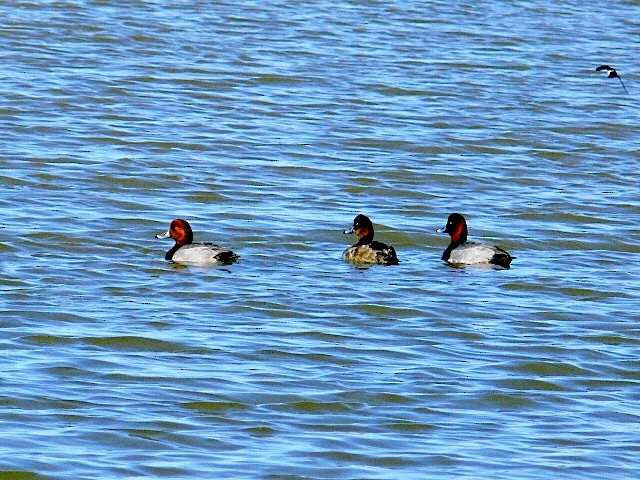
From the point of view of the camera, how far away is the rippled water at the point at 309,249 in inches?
337

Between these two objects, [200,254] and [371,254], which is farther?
[371,254]

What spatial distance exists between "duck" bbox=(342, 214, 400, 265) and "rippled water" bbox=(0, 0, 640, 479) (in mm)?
108

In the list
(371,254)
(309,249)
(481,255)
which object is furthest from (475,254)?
(309,249)

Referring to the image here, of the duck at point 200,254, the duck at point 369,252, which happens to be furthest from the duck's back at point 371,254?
the duck at point 200,254

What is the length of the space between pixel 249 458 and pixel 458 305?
423 centimetres

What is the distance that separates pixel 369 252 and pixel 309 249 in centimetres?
82

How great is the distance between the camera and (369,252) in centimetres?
1328

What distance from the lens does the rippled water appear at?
8.55 meters

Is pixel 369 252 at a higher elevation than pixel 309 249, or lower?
higher

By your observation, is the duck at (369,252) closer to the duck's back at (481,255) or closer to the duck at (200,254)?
the duck's back at (481,255)

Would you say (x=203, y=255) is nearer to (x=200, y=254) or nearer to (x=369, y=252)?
(x=200, y=254)

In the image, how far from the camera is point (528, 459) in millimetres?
8312

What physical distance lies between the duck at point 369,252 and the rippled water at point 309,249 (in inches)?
4.3

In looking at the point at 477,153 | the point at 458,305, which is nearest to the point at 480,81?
the point at 477,153
